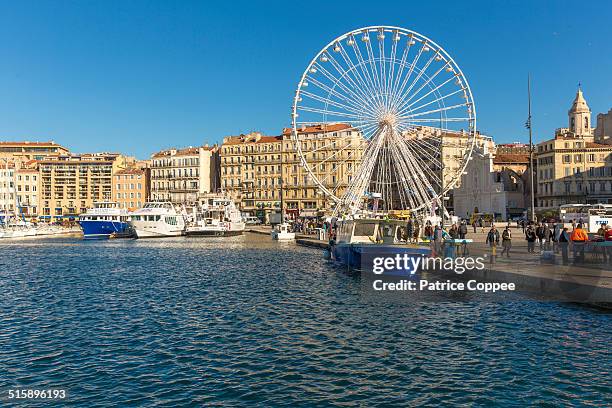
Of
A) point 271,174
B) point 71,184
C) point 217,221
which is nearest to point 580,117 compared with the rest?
point 271,174

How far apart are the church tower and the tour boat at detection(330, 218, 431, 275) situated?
321ft

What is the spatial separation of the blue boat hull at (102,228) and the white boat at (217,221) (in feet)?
33.3

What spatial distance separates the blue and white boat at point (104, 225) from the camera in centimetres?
9581

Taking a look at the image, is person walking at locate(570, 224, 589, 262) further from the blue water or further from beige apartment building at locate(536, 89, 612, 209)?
beige apartment building at locate(536, 89, 612, 209)

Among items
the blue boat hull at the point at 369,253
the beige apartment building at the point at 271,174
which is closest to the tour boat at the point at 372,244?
the blue boat hull at the point at 369,253

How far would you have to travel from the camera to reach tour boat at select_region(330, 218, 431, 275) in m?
31.1

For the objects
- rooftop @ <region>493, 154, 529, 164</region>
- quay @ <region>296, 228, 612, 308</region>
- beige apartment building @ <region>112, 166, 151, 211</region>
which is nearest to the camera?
quay @ <region>296, 228, 612, 308</region>

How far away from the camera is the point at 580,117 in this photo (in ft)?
399

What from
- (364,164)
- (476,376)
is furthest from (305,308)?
(364,164)

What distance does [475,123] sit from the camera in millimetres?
50000

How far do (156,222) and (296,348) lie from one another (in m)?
78.6

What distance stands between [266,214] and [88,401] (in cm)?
12174

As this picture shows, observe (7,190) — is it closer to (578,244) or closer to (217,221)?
(217,221)

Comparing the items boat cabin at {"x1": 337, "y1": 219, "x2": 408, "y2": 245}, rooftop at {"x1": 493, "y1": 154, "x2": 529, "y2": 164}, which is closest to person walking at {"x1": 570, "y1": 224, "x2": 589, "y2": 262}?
boat cabin at {"x1": 337, "y1": 219, "x2": 408, "y2": 245}
